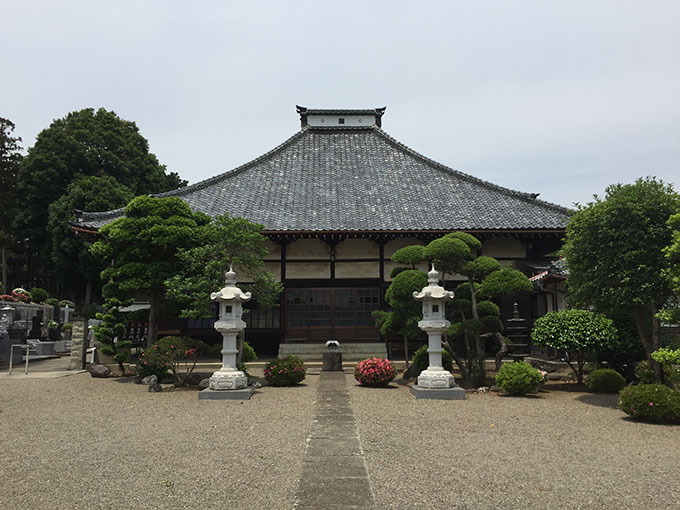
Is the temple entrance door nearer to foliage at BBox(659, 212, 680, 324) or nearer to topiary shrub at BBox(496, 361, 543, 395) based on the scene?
topiary shrub at BBox(496, 361, 543, 395)

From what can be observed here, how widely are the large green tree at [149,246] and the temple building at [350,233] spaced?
3.61 meters

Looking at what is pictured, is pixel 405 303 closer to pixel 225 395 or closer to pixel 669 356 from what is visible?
pixel 225 395

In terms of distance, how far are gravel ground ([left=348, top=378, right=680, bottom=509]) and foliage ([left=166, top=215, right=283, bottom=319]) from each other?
5.04 meters

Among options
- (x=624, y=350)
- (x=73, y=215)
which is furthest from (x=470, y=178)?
(x=73, y=215)

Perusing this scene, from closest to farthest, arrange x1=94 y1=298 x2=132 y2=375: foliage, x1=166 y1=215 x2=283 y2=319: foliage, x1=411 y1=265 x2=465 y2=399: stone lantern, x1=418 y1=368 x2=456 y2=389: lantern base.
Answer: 1. x1=411 y1=265 x2=465 y2=399: stone lantern
2. x1=418 y1=368 x2=456 y2=389: lantern base
3. x1=166 y1=215 x2=283 y2=319: foliage
4. x1=94 y1=298 x2=132 y2=375: foliage

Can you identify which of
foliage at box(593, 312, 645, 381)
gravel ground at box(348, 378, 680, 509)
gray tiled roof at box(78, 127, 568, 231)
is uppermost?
gray tiled roof at box(78, 127, 568, 231)

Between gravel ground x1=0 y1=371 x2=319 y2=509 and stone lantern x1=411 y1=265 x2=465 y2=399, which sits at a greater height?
stone lantern x1=411 y1=265 x2=465 y2=399

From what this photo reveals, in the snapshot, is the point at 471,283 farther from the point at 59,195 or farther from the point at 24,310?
the point at 59,195

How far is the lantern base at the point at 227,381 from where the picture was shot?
1075 cm

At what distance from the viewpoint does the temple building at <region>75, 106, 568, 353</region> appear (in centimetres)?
1648

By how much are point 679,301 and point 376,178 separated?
13229mm

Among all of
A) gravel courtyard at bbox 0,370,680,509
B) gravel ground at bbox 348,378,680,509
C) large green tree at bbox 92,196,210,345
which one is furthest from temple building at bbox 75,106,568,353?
gravel ground at bbox 348,378,680,509

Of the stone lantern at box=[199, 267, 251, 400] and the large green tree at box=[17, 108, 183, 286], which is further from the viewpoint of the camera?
the large green tree at box=[17, 108, 183, 286]

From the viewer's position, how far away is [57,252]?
29250 millimetres
